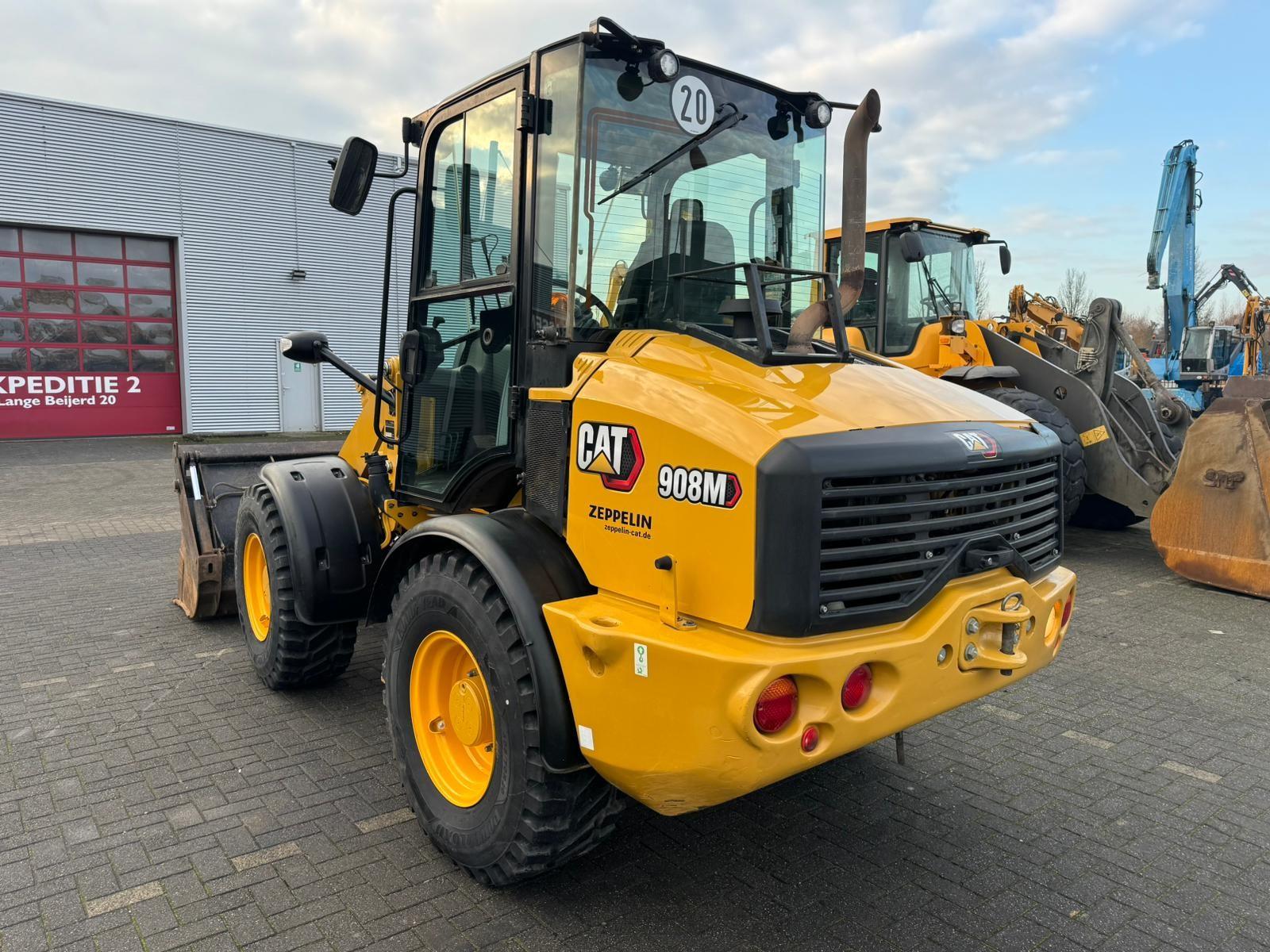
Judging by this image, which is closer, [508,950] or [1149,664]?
[508,950]

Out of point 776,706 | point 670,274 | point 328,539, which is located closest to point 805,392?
point 670,274

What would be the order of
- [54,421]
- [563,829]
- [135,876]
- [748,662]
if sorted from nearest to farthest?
[748,662] < [563,829] < [135,876] < [54,421]

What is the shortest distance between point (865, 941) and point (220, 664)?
154 inches

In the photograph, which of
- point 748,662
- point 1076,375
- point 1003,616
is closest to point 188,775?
point 748,662

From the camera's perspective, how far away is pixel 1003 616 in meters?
2.66

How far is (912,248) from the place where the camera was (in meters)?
8.10

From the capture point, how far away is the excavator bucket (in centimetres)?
672

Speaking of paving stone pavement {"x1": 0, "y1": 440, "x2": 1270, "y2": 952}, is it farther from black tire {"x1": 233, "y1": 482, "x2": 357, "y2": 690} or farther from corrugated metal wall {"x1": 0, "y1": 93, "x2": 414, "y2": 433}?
corrugated metal wall {"x1": 0, "y1": 93, "x2": 414, "y2": 433}

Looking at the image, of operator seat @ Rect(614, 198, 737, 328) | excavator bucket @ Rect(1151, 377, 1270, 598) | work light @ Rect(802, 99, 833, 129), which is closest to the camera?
operator seat @ Rect(614, 198, 737, 328)

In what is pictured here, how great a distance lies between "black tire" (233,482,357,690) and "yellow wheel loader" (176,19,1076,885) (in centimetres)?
19

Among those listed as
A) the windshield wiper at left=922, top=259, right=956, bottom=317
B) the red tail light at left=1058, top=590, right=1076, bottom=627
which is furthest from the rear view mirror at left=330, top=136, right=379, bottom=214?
the windshield wiper at left=922, top=259, right=956, bottom=317

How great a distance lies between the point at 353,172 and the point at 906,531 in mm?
2588

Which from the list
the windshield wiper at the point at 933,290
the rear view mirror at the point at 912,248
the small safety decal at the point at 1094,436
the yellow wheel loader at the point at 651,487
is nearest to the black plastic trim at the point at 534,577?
the yellow wheel loader at the point at 651,487

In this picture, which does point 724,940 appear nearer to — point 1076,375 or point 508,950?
point 508,950
